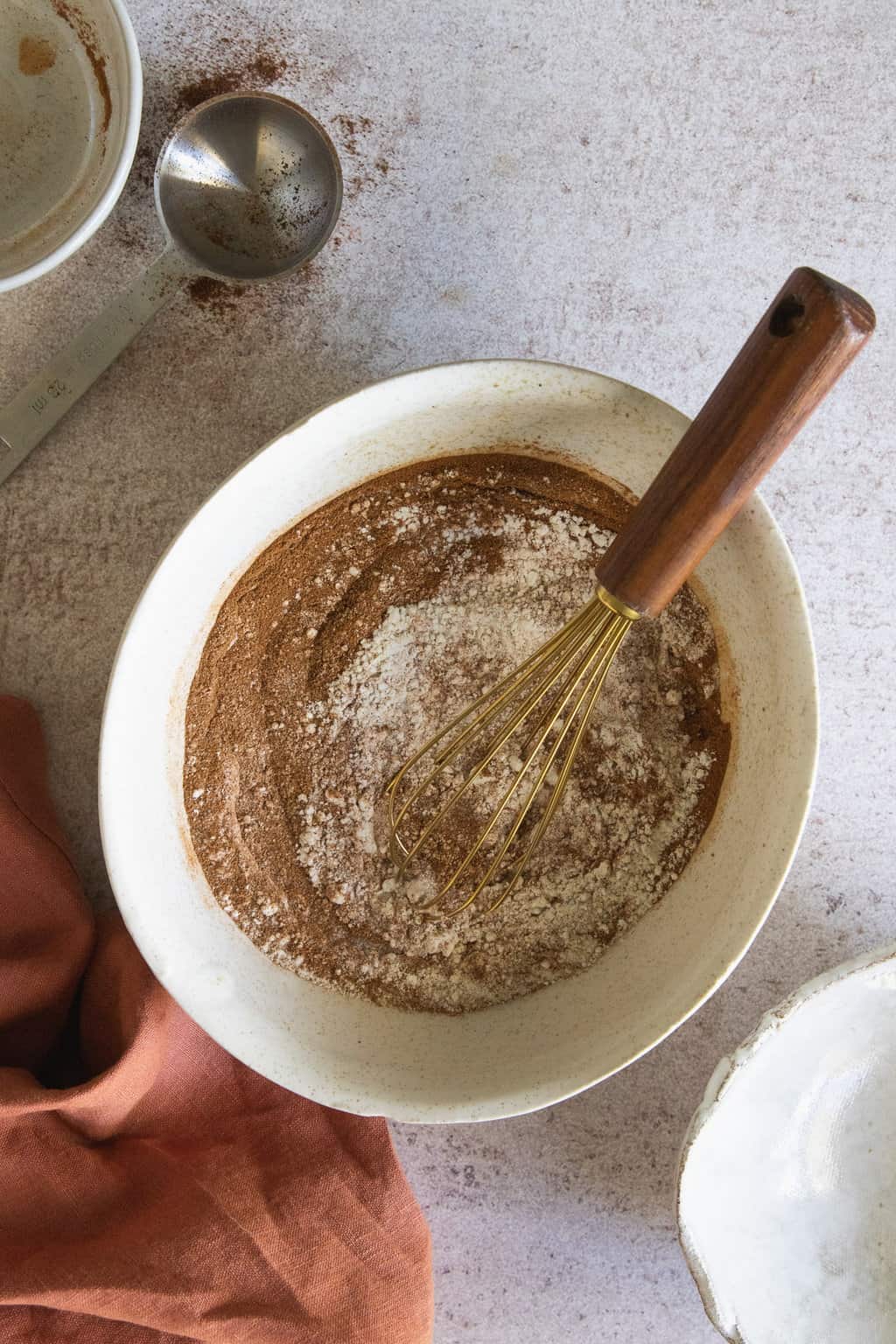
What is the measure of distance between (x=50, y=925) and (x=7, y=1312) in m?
0.28

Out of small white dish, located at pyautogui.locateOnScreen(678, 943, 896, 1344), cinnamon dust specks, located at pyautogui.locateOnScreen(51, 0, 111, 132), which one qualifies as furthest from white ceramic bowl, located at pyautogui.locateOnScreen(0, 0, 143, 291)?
small white dish, located at pyautogui.locateOnScreen(678, 943, 896, 1344)

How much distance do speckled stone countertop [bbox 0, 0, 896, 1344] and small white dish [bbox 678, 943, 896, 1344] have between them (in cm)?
20

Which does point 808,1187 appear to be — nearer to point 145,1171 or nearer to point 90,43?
point 145,1171

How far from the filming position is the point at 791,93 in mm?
817

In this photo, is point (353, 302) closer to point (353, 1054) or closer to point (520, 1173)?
point (353, 1054)

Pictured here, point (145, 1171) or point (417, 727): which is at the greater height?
point (417, 727)

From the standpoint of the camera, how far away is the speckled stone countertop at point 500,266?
2.64 ft

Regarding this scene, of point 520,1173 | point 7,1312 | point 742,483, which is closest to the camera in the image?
point 742,483

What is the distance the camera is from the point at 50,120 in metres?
0.79

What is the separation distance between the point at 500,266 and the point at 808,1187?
0.80 meters

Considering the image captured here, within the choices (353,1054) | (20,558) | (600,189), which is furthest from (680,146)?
(353,1054)

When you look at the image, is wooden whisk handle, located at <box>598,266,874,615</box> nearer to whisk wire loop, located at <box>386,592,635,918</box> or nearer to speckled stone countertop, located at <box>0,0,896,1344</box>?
whisk wire loop, located at <box>386,592,635,918</box>

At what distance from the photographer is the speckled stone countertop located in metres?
0.80

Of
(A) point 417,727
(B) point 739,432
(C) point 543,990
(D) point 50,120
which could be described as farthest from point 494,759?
(D) point 50,120
